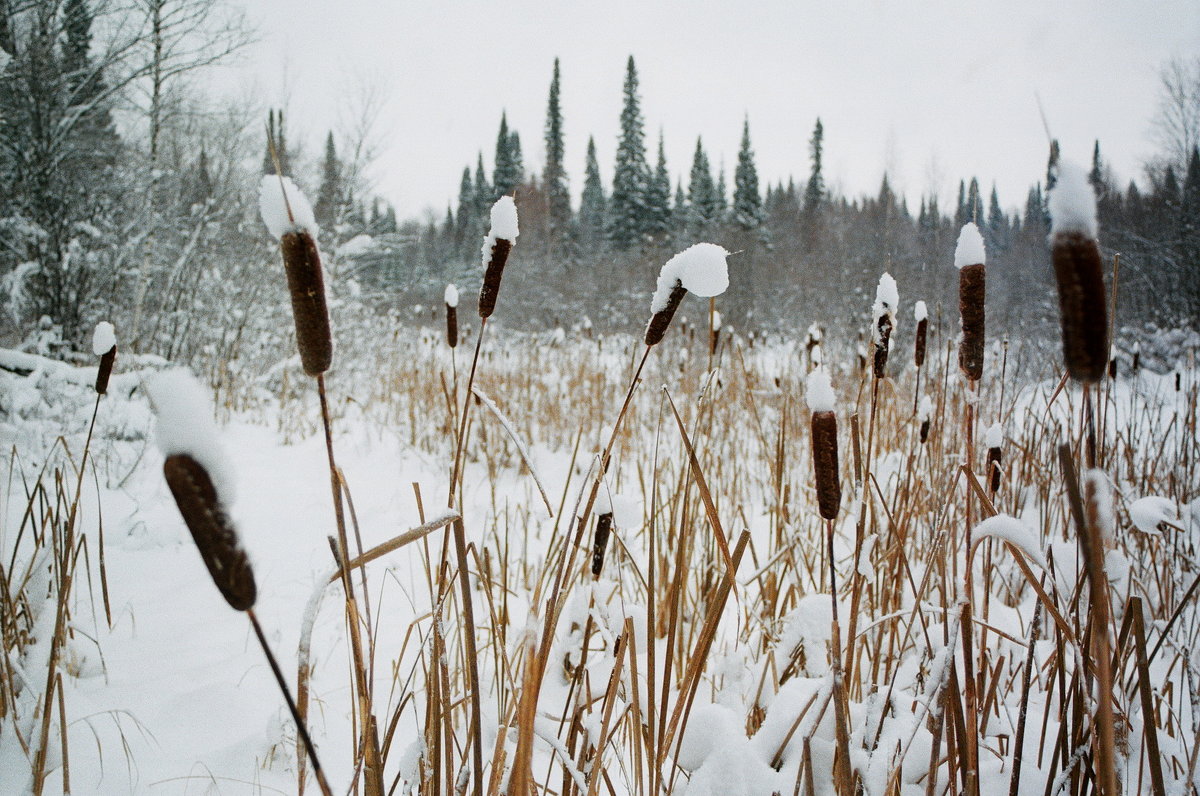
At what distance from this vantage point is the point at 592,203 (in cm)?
2880

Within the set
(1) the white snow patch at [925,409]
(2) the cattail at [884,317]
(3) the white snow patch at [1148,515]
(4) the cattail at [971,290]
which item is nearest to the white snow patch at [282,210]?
(4) the cattail at [971,290]

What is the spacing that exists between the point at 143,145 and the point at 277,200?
33.0 ft

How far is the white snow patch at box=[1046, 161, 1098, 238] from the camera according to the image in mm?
258

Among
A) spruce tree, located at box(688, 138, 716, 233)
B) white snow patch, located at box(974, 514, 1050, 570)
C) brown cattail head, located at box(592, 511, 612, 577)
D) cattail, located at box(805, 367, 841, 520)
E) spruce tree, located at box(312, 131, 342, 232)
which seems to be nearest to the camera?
cattail, located at box(805, 367, 841, 520)

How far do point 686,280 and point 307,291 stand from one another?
28 cm

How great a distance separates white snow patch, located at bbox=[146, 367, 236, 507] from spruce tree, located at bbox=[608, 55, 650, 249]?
25184 mm

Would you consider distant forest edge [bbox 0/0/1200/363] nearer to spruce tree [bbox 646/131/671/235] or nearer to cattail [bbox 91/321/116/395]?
cattail [bbox 91/321/116/395]

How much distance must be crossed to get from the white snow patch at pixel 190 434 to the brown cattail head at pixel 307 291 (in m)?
0.08

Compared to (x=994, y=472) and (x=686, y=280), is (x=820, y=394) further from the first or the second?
(x=994, y=472)

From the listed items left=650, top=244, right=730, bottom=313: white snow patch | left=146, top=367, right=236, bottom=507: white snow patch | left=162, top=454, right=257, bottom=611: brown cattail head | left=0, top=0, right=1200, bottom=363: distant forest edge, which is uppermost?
left=0, top=0, right=1200, bottom=363: distant forest edge

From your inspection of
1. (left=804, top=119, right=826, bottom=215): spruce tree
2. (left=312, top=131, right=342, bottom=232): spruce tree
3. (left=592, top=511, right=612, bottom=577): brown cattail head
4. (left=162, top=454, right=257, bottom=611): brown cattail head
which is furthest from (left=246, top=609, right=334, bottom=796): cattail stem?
(left=804, top=119, right=826, bottom=215): spruce tree

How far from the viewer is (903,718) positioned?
2.22 ft

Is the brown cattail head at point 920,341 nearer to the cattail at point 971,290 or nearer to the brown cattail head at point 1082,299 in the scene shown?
the cattail at point 971,290

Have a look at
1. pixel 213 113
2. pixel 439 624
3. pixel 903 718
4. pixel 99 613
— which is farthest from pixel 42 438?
pixel 213 113
